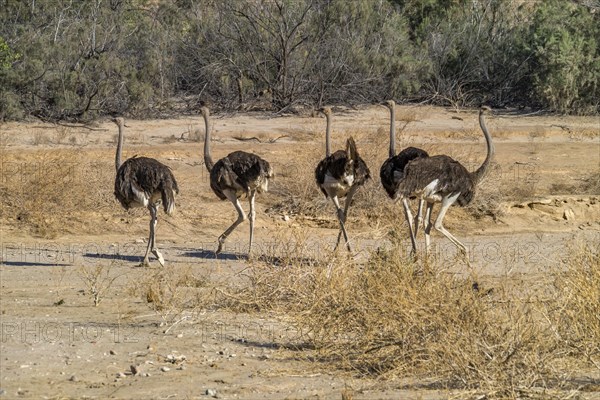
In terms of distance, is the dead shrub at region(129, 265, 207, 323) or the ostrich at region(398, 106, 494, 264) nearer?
the dead shrub at region(129, 265, 207, 323)

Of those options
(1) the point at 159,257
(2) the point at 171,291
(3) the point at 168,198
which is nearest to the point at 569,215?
(3) the point at 168,198

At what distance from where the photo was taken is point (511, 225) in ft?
46.5

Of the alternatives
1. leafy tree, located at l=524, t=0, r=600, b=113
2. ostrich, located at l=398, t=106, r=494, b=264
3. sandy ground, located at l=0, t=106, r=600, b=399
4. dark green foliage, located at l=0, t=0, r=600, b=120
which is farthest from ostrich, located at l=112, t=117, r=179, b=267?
leafy tree, located at l=524, t=0, r=600, b=113

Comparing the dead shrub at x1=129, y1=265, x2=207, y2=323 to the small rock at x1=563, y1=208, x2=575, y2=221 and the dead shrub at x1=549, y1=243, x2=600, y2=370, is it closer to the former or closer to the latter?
the dead shrub at x1=549, y1=243, x2=600, y2=370

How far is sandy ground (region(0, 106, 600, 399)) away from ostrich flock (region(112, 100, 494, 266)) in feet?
1.77

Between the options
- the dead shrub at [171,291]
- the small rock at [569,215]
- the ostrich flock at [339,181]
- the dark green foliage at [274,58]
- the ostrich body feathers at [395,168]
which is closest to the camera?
the dead shrub at [171,291]

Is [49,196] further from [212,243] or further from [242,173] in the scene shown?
[242,173]

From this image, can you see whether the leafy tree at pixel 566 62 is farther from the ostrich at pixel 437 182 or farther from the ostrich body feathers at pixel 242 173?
the ostrich body feathers at pixel 242 173

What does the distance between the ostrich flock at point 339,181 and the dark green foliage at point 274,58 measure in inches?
265

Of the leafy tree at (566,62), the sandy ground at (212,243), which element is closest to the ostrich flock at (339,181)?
the sandy ground at (212,243)

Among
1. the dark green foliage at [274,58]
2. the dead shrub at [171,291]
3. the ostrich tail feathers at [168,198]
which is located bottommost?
the dead shrub at [171,291]

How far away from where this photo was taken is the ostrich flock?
1146 cm

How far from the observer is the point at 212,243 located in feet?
44.0

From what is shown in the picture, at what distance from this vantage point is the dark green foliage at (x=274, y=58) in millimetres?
19188
